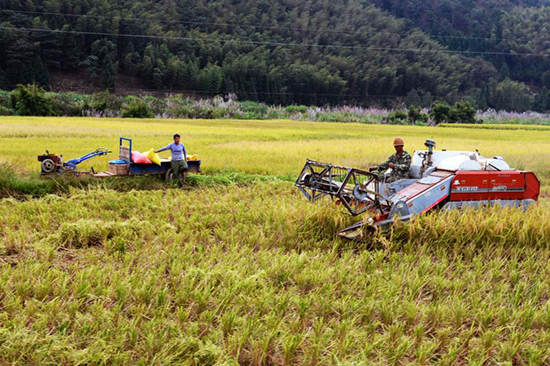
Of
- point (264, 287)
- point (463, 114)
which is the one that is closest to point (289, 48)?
point (463, 114)

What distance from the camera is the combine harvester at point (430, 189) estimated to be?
6473 mm

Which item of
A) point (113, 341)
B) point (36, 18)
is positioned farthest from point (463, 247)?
point (36, 18)

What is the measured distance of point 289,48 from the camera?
8331 centimetres

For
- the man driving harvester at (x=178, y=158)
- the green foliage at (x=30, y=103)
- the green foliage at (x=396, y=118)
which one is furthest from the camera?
the green foliage at (x=396, y=118)

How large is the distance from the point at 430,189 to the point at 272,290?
10.7 feet

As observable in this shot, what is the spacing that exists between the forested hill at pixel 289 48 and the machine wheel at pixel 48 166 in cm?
5231

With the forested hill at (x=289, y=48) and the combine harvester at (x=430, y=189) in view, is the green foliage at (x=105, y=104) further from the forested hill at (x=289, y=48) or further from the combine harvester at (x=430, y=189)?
the combine harvester at (x=430, y=189)

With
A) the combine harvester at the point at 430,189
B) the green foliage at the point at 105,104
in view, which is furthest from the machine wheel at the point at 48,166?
the green foliage at the point at 105,104

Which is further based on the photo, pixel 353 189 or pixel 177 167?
pixel 177 167

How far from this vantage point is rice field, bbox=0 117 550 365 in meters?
3.67

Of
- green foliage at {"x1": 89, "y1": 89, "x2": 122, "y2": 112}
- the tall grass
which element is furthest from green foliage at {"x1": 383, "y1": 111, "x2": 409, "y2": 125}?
the tall grass

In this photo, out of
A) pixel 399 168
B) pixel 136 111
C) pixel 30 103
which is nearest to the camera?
pixel 399 168

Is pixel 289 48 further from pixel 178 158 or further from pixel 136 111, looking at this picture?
pixel 178 158

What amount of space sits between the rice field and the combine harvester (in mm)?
273
